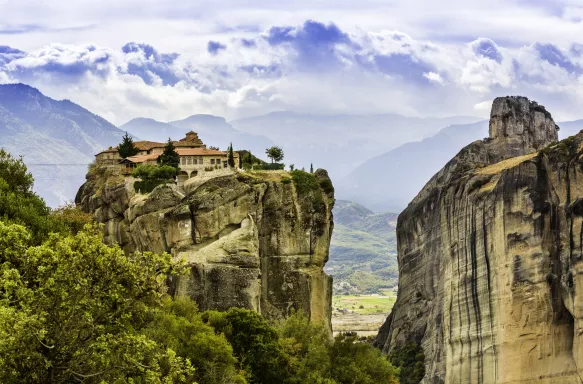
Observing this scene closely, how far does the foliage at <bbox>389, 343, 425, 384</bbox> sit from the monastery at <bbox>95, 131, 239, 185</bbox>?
1203 inches

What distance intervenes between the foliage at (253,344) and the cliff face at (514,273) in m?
32.1

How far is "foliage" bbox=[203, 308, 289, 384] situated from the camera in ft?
203

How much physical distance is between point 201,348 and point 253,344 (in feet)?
24.5

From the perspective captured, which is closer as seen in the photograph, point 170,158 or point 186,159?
point 170,158

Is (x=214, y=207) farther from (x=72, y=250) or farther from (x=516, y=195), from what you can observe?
(x=72, y=250)

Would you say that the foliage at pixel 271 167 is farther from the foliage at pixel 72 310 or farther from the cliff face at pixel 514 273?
the foliage at pixel 72 310

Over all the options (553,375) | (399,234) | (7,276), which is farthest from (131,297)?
(399,234)

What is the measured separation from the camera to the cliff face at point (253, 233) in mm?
79875

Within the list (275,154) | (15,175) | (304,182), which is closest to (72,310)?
(15,175)

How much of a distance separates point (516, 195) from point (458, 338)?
15.7 meters

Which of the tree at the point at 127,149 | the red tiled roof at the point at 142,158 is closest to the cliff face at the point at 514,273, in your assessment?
the red tiled roof at the point at 142,158

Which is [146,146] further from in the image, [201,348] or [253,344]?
[201,348]

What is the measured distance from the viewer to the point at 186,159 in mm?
94812

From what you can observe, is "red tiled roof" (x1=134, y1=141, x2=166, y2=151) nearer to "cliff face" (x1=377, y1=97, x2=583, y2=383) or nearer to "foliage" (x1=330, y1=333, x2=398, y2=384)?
Answer: "cliff face" (x1=377, y1=97, x2=583, y2=383)
